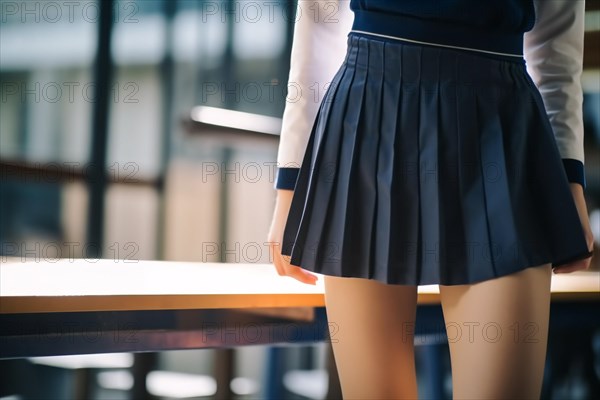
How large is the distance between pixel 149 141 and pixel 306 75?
5.27 ft

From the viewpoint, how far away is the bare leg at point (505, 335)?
2.24 ft

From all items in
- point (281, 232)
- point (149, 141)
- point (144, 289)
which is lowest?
point (144, 289)

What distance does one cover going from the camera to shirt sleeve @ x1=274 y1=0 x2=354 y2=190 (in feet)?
2.81

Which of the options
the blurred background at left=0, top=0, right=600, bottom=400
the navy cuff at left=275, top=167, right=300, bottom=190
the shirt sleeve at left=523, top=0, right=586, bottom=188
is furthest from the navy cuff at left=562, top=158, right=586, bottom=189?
the blurred background at left=0, top=0, right=600, bottom=400

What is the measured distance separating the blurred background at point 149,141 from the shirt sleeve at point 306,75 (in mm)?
1159

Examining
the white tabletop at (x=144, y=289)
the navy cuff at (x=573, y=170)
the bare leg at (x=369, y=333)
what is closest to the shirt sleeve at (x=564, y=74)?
the navy cuff at (x=573, y=170)

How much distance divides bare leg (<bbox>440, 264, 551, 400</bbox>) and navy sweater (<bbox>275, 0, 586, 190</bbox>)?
0.30 metres

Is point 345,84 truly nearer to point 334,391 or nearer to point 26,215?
point 334,391

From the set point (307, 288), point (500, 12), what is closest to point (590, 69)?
point (307, 288)

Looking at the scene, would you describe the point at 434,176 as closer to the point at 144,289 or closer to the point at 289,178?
the point at 289,178

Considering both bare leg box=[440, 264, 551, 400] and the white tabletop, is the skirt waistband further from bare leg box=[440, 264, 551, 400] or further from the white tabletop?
the white tabletop

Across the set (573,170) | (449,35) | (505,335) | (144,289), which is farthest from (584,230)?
(144,289)

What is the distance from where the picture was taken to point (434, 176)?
0.72m

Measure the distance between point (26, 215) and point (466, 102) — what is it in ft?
5.88
